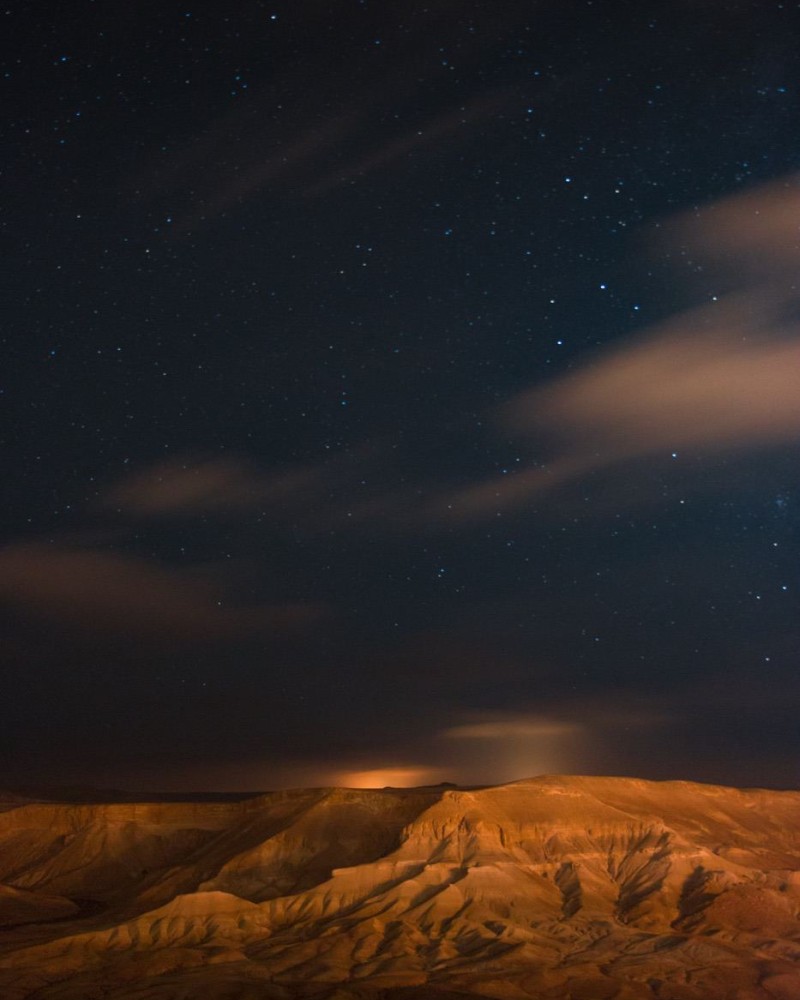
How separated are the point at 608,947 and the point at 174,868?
218 feet

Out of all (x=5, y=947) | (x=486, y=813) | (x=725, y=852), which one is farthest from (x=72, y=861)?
(x=725, y=852)

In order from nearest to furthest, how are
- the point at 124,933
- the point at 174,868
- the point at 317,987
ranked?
the point at 317,987, the point at 124,933, the point at 174,868

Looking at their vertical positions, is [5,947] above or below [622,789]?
below

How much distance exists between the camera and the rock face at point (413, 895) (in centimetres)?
10981

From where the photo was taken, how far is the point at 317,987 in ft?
348

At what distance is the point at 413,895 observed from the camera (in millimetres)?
137375

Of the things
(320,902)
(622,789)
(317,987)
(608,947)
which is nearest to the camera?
(317,987)

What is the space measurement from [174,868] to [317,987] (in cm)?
6077

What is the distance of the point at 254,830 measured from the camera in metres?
170

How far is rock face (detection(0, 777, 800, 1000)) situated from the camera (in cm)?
10981

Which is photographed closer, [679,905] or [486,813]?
[679,905]

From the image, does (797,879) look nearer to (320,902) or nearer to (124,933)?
(320,902)

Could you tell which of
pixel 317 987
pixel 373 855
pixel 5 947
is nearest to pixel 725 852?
pixel 373 855

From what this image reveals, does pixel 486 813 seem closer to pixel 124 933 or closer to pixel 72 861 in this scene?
pixel 124 933
